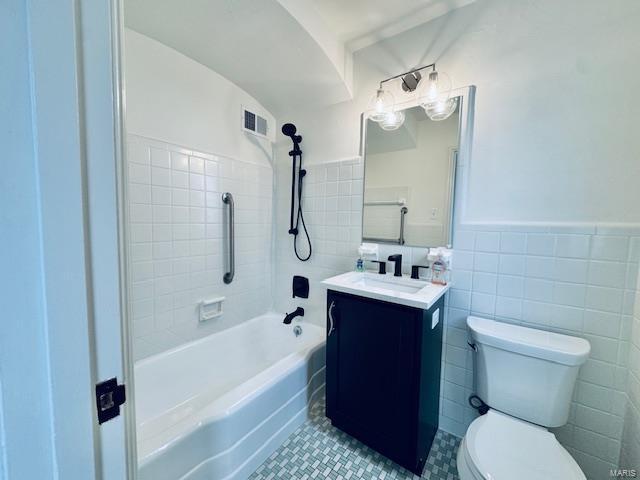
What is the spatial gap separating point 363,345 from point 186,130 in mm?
1712

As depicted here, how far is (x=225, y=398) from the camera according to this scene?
130 centimetres

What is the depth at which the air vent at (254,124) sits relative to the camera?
207 cm

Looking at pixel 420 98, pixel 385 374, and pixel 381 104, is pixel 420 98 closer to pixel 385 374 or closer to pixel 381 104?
pixel 381 104

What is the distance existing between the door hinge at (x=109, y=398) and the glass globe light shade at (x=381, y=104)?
70.0 inches

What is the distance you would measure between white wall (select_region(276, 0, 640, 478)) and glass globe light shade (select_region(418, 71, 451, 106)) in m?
0.04

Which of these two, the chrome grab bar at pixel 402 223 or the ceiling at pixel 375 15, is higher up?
the ceiling at pixel 375 15

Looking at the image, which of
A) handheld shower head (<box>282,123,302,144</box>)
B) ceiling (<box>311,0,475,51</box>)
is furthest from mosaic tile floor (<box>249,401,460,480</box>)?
ceiling (<box>311,0,475,51</box>)

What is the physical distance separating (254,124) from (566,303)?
2272mm

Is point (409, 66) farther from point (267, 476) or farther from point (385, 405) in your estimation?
point (267, 476)

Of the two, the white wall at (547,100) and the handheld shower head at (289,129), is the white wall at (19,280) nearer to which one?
the white wall at (547,100)

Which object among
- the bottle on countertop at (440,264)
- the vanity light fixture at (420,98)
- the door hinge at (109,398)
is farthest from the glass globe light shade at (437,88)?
the door hinge at (109,398)

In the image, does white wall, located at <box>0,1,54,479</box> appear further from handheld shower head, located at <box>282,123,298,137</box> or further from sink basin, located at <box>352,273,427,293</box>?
handheld shower head, located at <box>282,123,298,137</box>

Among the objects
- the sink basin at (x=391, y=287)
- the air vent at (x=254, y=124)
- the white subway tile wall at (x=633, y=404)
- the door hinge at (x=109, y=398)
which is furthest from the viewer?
the air vent at (x=254, y=124)

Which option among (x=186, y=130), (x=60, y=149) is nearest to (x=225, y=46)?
(x=186, y=130)
